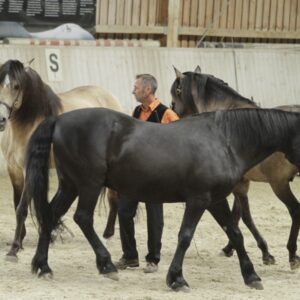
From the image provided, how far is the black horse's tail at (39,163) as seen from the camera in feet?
27.9

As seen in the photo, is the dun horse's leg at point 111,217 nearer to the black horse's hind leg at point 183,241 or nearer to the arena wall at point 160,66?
the black horse's hind leg at point 183,241

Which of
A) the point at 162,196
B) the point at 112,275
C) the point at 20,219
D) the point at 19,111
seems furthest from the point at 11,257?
the point at 162,196

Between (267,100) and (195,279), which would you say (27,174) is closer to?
(195,279)

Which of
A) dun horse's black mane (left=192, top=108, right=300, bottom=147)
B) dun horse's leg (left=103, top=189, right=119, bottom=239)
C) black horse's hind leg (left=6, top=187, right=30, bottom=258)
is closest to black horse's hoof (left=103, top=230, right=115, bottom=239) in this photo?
dun horse's leg (left=103, top=189, right=119, bottom=239)

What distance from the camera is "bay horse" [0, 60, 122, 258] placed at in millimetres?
9617

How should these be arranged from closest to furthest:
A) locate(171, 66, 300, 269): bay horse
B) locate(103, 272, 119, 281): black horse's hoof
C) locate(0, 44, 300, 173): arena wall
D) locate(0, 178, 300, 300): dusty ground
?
locate(0, 178, 300, 300): dusty ground, locate(103, 272, 119, 281): black horse's hoof, locate(171, 66, 300, 269): bay horse, locate(0, 44, 300, 173): arena wall

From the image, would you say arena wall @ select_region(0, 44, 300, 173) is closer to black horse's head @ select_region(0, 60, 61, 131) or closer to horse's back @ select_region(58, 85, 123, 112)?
horse's back @ select_region(58, 85, 123, 112)

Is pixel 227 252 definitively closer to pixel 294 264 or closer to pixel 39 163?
pixel 294 264

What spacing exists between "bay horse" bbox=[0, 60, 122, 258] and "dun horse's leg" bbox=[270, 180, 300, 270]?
2.50 metres

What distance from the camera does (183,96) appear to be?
33.1ft

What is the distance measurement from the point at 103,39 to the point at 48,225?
9.40 m

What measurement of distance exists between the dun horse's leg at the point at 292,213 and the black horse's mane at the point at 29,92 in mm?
2517

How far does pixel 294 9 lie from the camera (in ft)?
64.5

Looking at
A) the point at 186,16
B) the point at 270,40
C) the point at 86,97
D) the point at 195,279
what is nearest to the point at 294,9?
the point at 270,40
